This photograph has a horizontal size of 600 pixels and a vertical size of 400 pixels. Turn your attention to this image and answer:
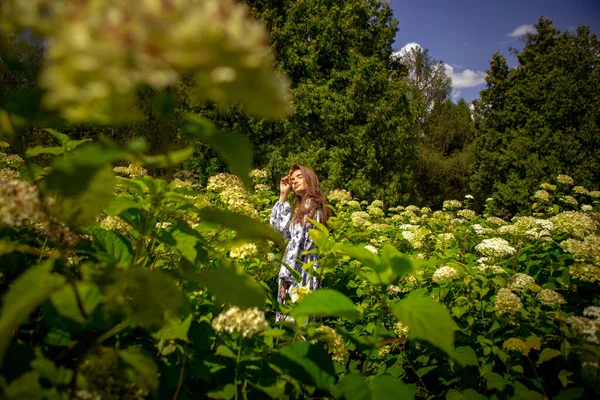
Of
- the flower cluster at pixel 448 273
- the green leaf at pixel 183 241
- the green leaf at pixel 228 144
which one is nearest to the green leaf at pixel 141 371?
the green leaf at pixel 183 241

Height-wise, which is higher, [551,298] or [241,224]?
[551,298]

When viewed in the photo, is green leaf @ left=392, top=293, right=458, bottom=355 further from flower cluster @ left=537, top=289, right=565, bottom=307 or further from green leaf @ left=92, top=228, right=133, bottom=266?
flower cluster @ left=537, top=289, right=565, bottom=307

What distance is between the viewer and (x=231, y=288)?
0.68 meters

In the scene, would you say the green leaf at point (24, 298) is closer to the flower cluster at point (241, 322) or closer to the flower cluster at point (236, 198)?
the flower cluster at point (241, 322)

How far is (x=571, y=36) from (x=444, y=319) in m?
22.4

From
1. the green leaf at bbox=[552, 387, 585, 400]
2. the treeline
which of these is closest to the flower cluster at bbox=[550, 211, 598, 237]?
the green leaf at bbox=[552, 387, 585, 400]

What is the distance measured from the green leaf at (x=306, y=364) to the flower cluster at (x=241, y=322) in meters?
0.10

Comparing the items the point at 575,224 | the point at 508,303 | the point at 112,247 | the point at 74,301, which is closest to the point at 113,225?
the point at 112,247

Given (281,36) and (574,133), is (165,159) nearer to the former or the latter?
(281,36)

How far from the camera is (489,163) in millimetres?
15969

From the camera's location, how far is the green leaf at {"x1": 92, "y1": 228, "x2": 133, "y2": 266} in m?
0.92

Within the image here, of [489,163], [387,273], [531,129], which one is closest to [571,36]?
[531,129]

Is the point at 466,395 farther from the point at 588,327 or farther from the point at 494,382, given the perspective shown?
the point at 588,327

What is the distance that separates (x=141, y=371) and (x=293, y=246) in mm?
2830
